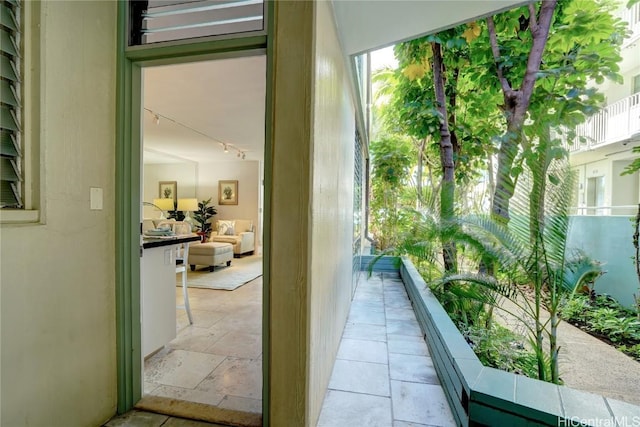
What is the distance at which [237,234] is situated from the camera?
7.72 metres

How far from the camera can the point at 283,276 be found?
1.38m

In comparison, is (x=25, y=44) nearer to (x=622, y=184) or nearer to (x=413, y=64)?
(x=413, y=64)

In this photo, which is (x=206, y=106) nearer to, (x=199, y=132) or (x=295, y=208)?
(x=199, y=132)

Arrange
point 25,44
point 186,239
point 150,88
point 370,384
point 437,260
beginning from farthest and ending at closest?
1. point 150,88
2. point 437,260
3. point 186,239
4. point 370,384
5. point 25,44

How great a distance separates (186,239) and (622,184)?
7.15 meters

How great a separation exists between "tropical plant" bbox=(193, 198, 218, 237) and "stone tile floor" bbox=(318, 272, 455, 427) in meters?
6.16

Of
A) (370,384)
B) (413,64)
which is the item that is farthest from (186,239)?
(413,64)

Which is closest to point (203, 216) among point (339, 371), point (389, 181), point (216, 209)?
point (216, 209)

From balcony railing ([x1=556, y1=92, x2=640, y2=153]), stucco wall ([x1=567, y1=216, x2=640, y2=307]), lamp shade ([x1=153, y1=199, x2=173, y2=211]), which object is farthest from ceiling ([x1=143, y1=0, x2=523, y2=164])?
balcony railing ([x1=556, y1=92, x2=640, y2=153])

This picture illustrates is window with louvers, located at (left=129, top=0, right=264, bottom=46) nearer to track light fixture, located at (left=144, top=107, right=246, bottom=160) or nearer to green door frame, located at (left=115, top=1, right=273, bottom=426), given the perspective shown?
green door frame, located at (left=115, top=1, right=273, bottom=426)

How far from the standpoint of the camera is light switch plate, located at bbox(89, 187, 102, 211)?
4.90ft

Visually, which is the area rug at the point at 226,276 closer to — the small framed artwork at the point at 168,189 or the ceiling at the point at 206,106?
the ceiling at the point at 206,106

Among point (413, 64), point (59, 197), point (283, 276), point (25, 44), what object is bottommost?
point (283, 276)

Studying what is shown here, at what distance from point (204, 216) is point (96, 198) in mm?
7030
